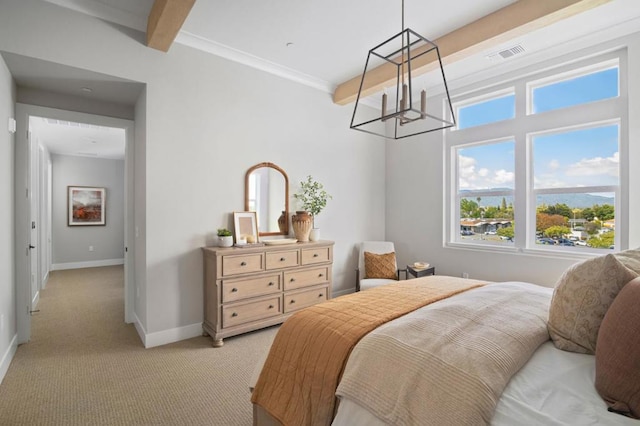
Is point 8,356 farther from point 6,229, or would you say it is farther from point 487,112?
point 487,112

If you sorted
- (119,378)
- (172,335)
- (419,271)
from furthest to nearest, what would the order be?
Result: 1. (419,271)
2. (172,335)
3. (119,378)

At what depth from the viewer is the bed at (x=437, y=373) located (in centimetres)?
107

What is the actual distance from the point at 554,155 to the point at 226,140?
365 centimetres

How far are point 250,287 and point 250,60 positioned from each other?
2512 mm

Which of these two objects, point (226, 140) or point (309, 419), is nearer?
point (309, 419)

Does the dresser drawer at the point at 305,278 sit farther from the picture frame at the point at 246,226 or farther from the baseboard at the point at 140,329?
the baseboard at the point at 140,329

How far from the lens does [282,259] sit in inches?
143

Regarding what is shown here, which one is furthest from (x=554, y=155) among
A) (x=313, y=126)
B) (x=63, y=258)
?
(x=63, y=258)

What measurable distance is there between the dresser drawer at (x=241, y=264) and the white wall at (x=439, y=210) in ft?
8.04

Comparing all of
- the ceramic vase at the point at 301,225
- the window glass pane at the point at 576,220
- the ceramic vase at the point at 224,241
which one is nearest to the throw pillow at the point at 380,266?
the ceramic vase at the point at 301,225

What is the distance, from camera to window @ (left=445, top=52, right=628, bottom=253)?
335 cm

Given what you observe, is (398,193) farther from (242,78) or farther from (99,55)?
(99,55)

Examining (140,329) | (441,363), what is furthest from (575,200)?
(140,329)

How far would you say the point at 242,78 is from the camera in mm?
3736
